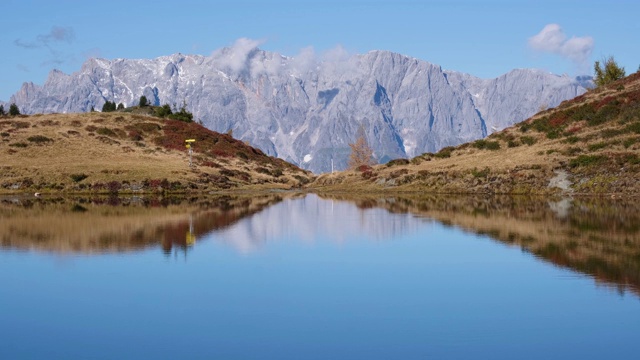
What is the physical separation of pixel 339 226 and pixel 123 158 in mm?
76937

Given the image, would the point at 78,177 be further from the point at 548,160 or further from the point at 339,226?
the point at 339,226

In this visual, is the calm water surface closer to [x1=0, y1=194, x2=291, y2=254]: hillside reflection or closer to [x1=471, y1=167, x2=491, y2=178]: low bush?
[x1=0, y1=194, x2=291, y2=254]: hillside reflection

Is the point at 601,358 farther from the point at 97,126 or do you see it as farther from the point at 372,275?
the point at 97,126

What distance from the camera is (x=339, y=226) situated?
51125mm

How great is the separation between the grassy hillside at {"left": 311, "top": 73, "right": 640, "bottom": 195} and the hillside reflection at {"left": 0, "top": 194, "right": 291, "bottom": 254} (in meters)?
35.5

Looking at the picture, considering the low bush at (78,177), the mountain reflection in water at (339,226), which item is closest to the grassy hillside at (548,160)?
the mountain reflection in water at (339,226)

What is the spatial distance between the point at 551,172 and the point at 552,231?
4752cm

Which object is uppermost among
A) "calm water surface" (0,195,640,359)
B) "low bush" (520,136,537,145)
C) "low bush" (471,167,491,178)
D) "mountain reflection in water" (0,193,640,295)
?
"low bush" (520,136,537,145)

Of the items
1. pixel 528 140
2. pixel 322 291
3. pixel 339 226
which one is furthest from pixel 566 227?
pixel 528 140

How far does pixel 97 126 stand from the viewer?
14038 centimetres

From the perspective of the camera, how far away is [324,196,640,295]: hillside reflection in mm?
30766

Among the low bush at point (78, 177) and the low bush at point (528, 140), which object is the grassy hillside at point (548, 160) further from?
the low bush at point (78, 177)

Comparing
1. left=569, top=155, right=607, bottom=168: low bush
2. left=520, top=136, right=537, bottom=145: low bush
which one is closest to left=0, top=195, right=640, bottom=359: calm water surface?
left=569, top=155, right=607, bottom=168: low bush

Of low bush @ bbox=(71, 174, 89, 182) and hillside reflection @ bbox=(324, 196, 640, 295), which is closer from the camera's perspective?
hillside reflection @ bbox=(324, 196, 640, 295)
